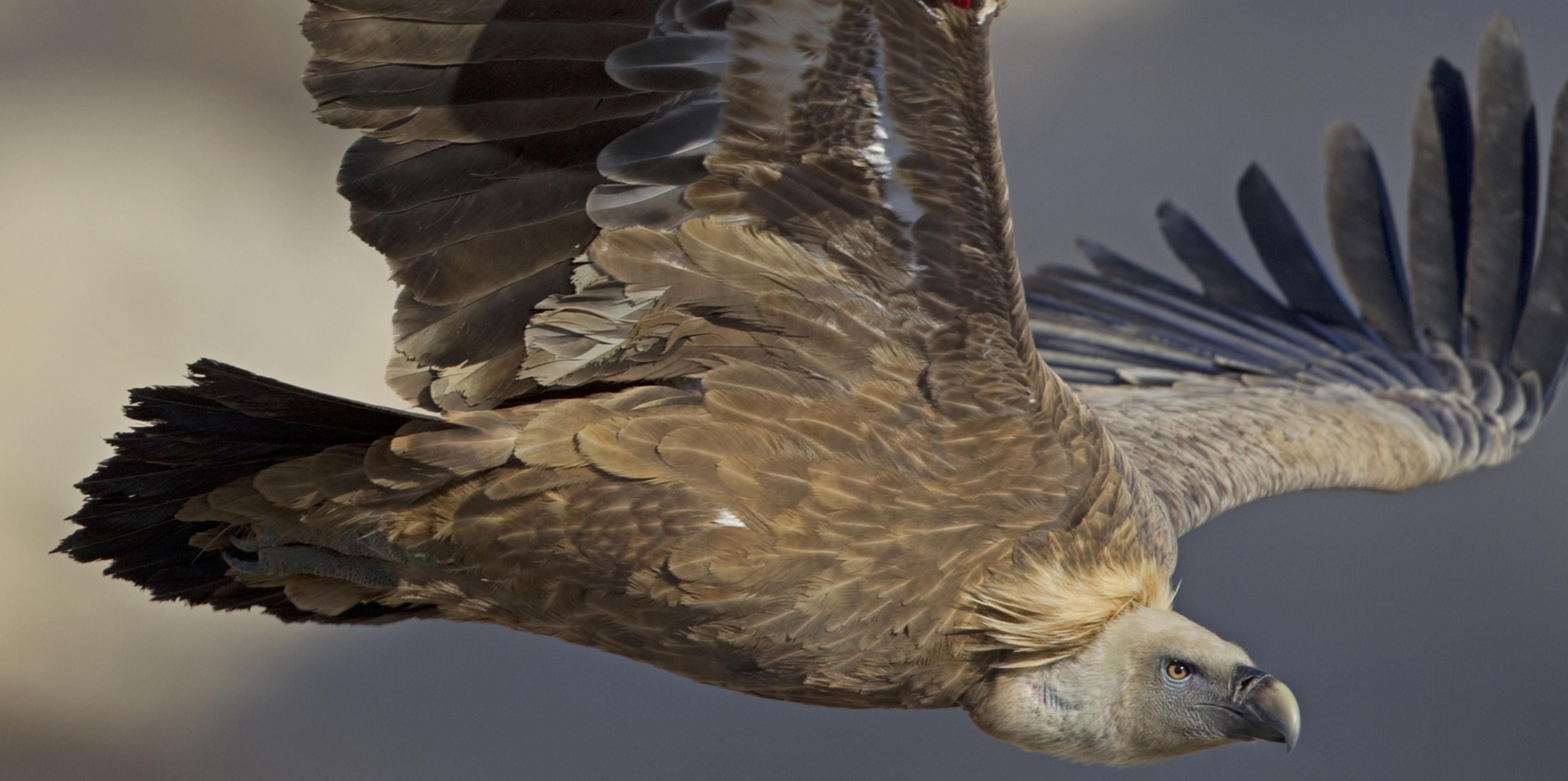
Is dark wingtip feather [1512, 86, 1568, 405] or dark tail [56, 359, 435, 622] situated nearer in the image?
dark tail [56, 359, 435, 622]

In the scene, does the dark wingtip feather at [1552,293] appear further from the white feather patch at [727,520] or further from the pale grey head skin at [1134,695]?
the white feather patch at [727,520]

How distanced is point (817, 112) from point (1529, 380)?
3314mm

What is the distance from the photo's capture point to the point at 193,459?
220 cm

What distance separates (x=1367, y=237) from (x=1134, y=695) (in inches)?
100

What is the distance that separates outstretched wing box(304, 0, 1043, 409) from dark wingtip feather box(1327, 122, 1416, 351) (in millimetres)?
2475

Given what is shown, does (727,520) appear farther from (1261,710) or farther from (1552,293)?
(1552,293)

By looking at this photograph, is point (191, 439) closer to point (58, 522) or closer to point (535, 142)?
point (535, 142)

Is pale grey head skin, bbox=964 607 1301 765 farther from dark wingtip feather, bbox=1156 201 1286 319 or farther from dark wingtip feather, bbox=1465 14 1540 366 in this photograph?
dark wingtip feather, bbox=1156 201 1286 319

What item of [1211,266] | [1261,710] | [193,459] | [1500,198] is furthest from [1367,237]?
[193,459]

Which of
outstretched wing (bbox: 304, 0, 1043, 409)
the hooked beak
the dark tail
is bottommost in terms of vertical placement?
the hooked beak

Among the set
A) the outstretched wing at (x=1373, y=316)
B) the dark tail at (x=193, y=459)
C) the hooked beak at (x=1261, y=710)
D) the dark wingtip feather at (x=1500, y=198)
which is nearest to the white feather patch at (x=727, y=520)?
the dark tail at (x=193, y=459)

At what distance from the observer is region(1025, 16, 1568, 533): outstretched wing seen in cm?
390

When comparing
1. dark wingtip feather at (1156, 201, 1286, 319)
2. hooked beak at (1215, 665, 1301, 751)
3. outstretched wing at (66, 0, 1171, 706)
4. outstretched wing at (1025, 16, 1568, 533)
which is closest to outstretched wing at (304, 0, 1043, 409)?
outstretched wing at (66, 0, 1171, 706)

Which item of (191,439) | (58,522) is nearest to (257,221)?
(58,522)
